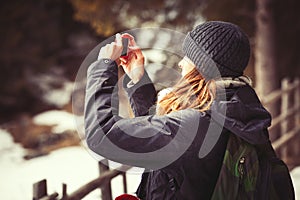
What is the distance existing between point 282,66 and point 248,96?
845cm

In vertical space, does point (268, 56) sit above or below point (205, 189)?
below

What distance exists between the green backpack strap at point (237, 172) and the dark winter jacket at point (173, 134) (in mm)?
37

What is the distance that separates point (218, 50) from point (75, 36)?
12.3 m

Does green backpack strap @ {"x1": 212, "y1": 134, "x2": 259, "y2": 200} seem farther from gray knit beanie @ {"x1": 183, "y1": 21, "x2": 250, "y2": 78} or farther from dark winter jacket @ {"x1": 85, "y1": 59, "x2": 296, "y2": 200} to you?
gray knit beanie @ {"x1": 183, "y1": 21, "x2": 250, "y2": 78}

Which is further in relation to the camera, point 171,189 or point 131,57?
point 131,57

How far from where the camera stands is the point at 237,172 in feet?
5.25

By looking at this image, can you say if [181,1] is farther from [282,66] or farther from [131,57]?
[131,57]

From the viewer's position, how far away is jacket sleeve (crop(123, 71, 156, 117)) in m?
1.87

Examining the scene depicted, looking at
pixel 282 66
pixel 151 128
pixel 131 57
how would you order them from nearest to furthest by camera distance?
pixel 151 128
pixel 131 57
pixel 282 66

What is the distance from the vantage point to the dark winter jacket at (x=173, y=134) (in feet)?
4.95

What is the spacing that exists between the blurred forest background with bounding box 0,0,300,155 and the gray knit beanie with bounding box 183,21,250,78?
5862 millimetres

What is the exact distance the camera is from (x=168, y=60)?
9297mm

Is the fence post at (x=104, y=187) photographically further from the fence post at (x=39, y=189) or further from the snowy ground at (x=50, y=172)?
the snowy ground at (x=50, y=172)

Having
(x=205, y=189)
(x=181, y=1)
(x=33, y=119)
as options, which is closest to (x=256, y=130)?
(x=205, y=189)
